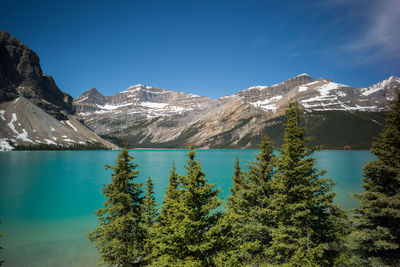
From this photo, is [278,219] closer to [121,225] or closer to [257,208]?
[257,208]

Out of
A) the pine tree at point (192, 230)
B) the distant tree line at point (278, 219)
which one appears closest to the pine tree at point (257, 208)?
the distant tree line at point (278, 219)

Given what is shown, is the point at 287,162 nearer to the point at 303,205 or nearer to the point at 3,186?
the point at 303,205

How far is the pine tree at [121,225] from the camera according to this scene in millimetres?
15607

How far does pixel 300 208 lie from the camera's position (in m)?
15.4

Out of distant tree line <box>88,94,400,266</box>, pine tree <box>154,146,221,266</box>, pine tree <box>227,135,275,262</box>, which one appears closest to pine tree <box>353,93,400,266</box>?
distant tree line <box>88,94,400,266</box>

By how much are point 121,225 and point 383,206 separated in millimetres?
17206

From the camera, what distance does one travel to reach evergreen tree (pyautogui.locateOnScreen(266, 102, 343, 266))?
47.2 feet

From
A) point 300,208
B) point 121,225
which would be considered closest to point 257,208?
point 300,208

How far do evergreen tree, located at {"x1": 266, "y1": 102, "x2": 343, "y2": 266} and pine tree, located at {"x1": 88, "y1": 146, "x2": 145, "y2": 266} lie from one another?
33.3ft

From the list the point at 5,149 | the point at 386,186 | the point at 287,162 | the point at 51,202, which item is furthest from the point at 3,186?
the point at 5,149

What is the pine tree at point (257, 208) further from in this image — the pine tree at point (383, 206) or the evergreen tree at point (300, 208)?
the pine tree at point (383, 206)

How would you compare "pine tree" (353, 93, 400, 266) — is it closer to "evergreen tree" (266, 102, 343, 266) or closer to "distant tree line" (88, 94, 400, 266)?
"distant tree line" (88, 94, 400, 266)

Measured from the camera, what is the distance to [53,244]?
85.5 feet

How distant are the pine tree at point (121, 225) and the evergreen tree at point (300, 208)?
10136mm
